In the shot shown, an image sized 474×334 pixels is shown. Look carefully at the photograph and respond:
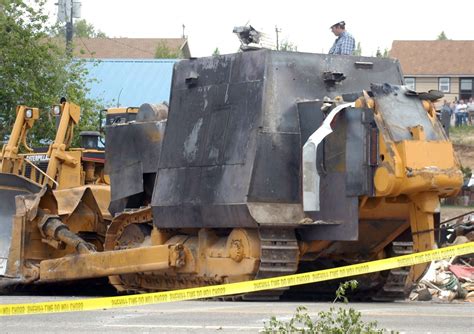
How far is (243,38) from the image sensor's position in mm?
16469

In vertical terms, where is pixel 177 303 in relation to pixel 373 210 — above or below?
below

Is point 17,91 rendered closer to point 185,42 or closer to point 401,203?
point 401,203

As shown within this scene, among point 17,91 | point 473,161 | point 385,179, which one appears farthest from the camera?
point 473,161

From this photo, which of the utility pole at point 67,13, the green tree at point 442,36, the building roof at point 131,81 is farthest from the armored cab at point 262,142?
the green tree at point 442,36

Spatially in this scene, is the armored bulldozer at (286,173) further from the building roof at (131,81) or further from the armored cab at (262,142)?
the building roof at (131,81)

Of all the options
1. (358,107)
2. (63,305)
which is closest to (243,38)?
(358,107)

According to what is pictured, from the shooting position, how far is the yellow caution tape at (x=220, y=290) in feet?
43.1

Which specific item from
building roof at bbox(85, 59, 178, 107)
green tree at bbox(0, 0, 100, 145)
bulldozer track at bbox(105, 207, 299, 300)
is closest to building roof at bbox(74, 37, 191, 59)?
building roof at bbox(85, 59, 178, 107)

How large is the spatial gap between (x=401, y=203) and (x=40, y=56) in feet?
75.0

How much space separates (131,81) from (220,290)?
39.4 metres

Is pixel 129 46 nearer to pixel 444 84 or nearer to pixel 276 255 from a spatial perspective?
pixel 444 84

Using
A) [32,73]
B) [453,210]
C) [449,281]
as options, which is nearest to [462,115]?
[453,210]

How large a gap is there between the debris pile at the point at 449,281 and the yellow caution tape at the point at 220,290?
140 inches

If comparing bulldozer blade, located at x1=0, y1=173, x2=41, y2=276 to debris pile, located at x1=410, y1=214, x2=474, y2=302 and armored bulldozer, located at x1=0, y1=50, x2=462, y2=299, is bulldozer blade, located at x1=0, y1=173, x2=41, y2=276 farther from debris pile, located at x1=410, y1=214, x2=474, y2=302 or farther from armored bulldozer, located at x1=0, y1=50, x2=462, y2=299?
debris pile, located at x1=410, y1=214, x2=474, y2=302
